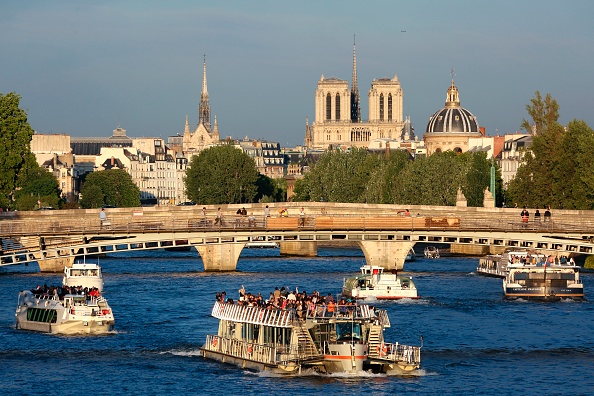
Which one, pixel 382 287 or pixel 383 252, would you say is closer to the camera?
pixel 382 287

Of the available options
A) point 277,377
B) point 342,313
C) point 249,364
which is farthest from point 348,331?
point 249,364

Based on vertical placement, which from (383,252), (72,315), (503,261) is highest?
(383,252)

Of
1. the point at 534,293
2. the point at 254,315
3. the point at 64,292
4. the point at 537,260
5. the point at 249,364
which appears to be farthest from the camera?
the point at 537,260

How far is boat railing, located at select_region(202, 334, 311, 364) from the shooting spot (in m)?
67.3

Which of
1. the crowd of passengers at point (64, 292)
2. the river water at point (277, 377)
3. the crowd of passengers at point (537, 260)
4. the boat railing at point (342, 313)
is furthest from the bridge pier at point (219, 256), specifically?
the boat railing at point (342, 313)

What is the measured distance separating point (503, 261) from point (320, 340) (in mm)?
45834

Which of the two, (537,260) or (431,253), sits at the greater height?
(431,253)

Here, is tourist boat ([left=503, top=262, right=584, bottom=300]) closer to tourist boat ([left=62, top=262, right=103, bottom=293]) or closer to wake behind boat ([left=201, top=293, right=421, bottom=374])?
tourist boat ([left=62, top=262, right=103, bottom=293])

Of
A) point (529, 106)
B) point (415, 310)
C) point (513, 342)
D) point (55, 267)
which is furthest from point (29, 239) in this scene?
point (529, 106)

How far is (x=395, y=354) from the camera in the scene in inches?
2699

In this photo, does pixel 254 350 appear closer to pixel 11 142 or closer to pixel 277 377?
pixel 277 377

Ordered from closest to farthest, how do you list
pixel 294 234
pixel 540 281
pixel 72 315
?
pixel 72 315, pixel 540 281, pixel 294 234

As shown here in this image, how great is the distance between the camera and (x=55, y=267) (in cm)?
11525

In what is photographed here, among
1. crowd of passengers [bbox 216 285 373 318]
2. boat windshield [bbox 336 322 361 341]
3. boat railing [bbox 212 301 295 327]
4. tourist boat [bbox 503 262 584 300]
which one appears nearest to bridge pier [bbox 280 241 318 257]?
tourist boat [bbox 503 262 584 300]
